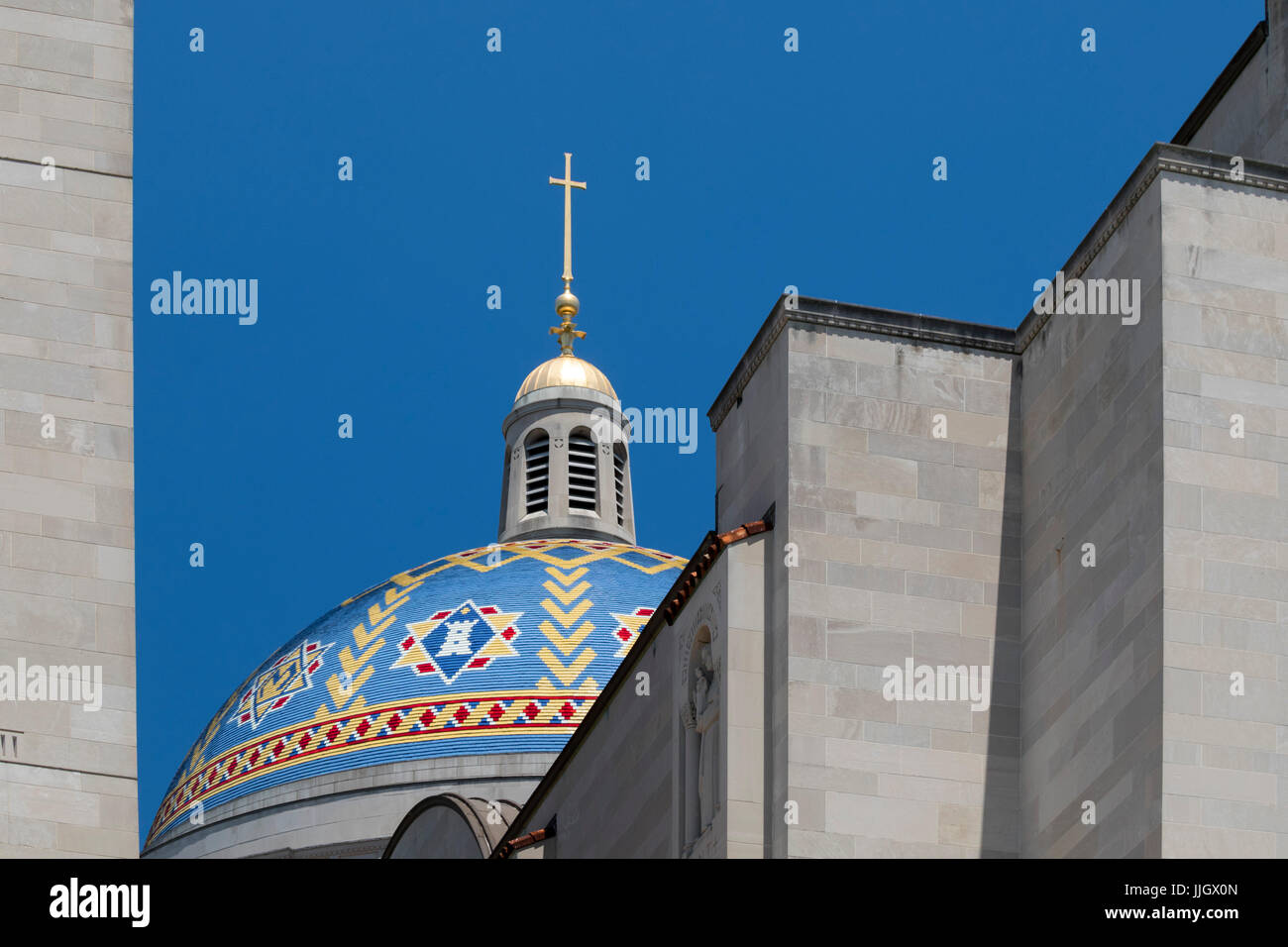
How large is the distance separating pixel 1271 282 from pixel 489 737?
32304 millimetres

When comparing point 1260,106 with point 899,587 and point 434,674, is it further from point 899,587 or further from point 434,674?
point 434,674

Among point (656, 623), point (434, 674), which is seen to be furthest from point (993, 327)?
point (434, 674)

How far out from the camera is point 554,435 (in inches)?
2650

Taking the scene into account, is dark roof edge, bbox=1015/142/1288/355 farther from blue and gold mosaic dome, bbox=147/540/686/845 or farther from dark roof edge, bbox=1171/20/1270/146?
blue and gold mosaic dome, bbox=147/540/686/845

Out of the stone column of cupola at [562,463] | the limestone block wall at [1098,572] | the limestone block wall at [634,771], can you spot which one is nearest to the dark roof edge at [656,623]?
the limestone block wall at [634,771]

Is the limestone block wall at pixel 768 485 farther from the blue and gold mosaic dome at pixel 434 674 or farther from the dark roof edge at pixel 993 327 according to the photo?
the blue and gold mosaic dome at pixel 434 674

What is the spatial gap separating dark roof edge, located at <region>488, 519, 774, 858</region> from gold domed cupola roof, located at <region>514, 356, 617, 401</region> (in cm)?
2986

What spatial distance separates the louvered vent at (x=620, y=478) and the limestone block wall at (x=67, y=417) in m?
40.9

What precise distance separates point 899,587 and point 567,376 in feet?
133
